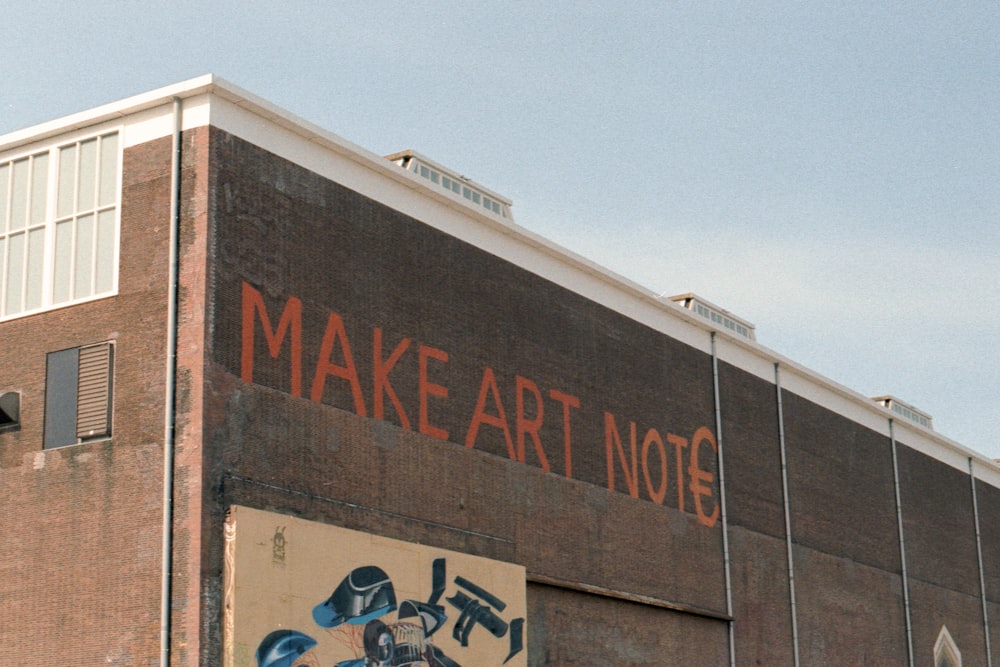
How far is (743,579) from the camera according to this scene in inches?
1667

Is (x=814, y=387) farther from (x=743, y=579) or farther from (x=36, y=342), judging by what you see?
(x=36, y=342)

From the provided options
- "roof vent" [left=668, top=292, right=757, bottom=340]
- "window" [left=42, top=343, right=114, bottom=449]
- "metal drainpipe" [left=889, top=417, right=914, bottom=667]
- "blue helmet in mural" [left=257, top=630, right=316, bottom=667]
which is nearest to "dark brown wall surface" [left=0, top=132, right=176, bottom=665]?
"window" [left=42, top=343, right=114, bottom=449]

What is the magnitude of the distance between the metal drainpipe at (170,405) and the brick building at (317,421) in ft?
0.17

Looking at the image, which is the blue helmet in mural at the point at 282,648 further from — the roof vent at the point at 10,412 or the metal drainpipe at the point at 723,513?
the metal drainpipe at the point at 723,513

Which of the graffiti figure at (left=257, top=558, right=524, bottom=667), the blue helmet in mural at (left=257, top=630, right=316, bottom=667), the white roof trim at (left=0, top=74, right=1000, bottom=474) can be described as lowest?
the blue helmet in mural at (left=257, top=630, right=316, bottom=667)

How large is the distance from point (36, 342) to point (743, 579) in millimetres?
21450

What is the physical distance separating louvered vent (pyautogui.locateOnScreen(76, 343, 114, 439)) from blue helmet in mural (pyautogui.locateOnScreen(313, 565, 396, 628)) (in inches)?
206

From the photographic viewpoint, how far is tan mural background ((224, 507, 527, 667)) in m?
26.9

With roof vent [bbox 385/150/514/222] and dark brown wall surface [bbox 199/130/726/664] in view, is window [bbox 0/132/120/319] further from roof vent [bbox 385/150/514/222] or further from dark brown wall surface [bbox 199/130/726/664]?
roof vent [bbox 385/150/514/222]

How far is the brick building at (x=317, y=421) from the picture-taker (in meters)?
27.4

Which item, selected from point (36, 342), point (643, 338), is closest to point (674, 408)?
point (643, 338)

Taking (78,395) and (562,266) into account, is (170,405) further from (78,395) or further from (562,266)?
(562,266)

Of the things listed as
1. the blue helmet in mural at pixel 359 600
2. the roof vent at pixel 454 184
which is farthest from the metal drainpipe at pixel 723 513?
the blue helmet in mural at pixel 359 600

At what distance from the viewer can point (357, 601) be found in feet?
95.5
